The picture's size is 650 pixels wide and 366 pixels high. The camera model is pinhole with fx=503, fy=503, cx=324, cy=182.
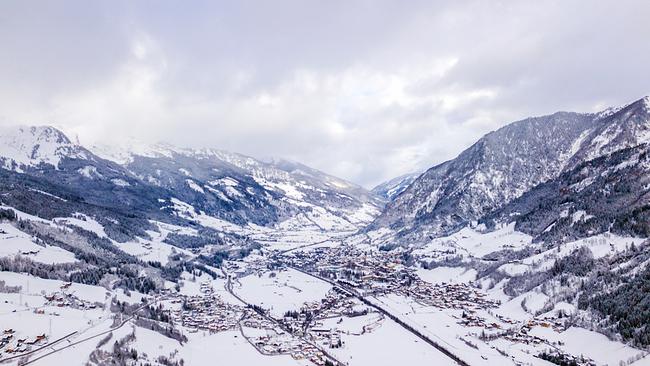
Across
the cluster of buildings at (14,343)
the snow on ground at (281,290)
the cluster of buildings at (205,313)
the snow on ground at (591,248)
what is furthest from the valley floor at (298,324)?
the snow on ground at (281,290)

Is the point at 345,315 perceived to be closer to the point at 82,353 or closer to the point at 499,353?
the point at 499,353

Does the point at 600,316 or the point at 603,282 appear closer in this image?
the point at 600,316

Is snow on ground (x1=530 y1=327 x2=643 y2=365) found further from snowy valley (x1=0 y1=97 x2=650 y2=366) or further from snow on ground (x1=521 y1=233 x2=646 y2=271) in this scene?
snow on ground (x1=521 y1=233 x2=646 y2=271)

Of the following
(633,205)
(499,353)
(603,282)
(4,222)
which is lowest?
(499,353)

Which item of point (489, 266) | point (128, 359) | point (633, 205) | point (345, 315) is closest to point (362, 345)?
point (345, 315)

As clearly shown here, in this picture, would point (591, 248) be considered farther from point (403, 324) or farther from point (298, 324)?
point (298, 324)

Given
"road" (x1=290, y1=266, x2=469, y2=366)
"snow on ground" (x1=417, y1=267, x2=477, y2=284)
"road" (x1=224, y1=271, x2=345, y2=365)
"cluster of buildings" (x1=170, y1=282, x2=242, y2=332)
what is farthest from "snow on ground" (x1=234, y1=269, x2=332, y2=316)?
"snow on ground" (x1=417, y1=267, x2=477, y2=284)

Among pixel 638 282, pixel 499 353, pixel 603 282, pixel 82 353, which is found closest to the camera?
pixel 82 353
